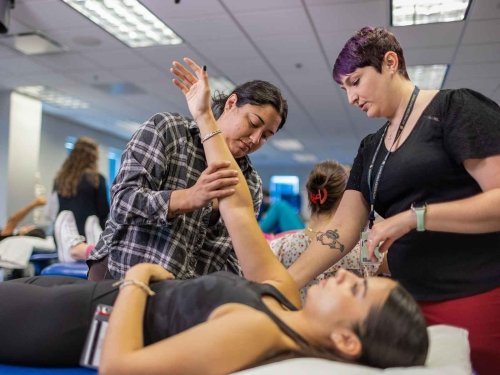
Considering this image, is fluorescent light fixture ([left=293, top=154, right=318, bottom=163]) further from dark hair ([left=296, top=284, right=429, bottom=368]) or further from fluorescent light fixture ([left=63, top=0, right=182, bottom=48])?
dark hair ([left=296, top=284, right=429, bottom=368])

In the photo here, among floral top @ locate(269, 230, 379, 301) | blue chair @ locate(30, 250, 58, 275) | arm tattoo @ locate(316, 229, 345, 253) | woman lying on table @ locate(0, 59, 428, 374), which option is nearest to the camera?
woman lying on table @ locate(0, 59, 428, 374)

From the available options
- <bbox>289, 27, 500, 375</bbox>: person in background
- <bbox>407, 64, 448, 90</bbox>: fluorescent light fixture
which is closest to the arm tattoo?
<bbox>289, 27, 500, 375</bbox>: person in background

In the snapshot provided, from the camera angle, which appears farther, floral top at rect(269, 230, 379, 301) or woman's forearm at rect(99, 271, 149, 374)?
floral top at rect(269, 230, 379, 301)

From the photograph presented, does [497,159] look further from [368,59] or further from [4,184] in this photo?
[4,184]

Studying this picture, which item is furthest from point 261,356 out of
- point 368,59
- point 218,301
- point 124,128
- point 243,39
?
point 124,128

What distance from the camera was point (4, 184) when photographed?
657 cm

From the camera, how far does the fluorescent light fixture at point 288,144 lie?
9.74 meters

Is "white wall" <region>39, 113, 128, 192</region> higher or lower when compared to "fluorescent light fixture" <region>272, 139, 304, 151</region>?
lower

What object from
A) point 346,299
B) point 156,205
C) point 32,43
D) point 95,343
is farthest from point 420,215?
point 32,43

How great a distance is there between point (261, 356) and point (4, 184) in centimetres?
654

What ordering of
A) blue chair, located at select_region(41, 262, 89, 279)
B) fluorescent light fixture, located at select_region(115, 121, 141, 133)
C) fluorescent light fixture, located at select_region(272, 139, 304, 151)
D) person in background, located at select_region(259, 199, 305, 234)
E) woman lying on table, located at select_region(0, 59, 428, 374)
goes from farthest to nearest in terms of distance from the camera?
fluorescent light fixture, located at select_region(272, 139, 304, 151) < fluorescent light fixture, located at select_region(115, 121, 141, 133) < person in background, located at select_region(259, 199, 305, 234) < blue chair, located at select_region(41, 262, 89, 279) < woman lying on table, located at select_region(0, 59, 428, 374)

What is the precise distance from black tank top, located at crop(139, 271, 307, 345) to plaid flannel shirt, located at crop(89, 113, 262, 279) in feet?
0.72

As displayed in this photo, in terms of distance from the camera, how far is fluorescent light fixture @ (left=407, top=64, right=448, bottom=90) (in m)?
5.19

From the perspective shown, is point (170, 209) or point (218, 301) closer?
point (218, 301)
